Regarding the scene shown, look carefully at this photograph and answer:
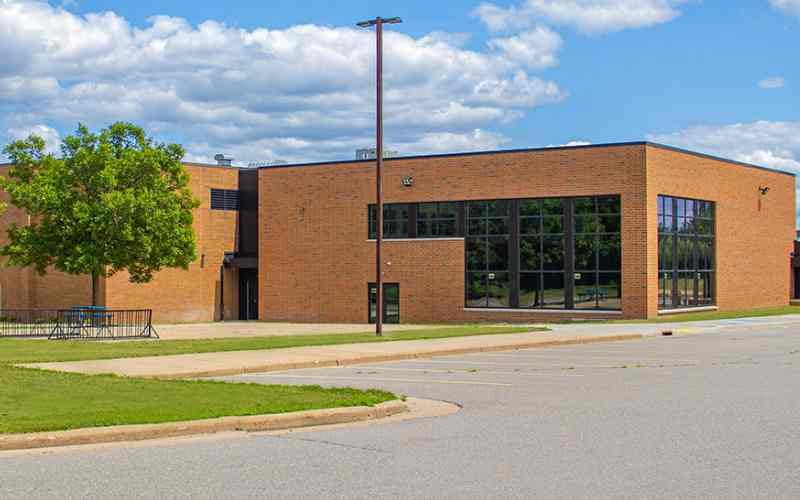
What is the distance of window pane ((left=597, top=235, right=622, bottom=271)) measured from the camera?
44844mm

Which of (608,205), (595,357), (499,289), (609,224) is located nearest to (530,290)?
(499,289)

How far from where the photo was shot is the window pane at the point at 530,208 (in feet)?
153

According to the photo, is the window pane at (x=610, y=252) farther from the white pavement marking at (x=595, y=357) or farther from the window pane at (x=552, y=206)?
the white pavement marking at (x=595, y=357)

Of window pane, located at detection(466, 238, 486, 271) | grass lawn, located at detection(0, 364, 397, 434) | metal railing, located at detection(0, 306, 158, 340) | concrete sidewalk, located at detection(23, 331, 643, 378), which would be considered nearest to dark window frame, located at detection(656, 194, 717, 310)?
window pane, located at detection(466, 238, 486, 271)

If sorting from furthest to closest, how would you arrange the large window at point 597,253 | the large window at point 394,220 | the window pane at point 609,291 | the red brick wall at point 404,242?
the large window at point 394,220 → the large window at point 597,253 → the window pane at point 609,291 → the red brick wall at point 404,242

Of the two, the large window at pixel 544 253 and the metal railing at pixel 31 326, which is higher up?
the large window at pixel 544 253

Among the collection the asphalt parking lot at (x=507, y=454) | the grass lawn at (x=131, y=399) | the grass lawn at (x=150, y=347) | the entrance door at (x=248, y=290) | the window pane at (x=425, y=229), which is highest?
the window pane at (x=425, y=229)

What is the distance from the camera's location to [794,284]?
2677 inches

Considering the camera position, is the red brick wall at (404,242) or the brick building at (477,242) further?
the brick building at (477,242)

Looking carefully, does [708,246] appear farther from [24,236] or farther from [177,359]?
[177,359]

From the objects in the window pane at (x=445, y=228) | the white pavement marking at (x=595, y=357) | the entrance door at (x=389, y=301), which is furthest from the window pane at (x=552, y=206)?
the white pavement marking at (x=595, y=357)

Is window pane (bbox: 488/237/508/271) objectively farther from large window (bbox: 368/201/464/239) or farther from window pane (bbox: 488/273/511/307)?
large window (bbox: 368/201/464/239)

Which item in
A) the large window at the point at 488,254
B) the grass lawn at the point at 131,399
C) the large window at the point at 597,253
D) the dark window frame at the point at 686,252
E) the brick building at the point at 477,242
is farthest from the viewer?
the large window at the point at 488,254

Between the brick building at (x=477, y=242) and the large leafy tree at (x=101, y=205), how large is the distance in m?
9.87
